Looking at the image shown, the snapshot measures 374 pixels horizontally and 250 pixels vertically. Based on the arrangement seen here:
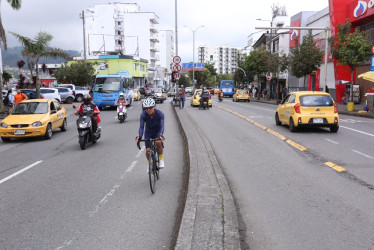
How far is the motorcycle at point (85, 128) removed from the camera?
36.2 feet

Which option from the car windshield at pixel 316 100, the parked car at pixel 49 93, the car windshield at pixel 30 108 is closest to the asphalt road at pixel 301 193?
the car windshield at pixel 316 100

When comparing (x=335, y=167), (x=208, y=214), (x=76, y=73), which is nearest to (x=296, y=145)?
(x=335, y=167)

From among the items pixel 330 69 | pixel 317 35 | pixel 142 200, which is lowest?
pixel 142 200

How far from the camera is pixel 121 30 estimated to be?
8675 cm

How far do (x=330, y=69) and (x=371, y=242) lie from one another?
35.8 meters

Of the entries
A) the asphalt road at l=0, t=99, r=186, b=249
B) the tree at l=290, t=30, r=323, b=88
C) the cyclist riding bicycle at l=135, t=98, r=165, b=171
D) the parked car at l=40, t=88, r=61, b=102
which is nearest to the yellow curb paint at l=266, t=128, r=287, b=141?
the asphalt road at l=0, t=99, r=186, b=249

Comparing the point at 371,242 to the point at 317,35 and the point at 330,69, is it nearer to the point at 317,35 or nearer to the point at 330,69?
the point at 330,69

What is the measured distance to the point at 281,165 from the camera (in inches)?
329

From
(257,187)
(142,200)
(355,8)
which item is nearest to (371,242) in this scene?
→ (257,187)

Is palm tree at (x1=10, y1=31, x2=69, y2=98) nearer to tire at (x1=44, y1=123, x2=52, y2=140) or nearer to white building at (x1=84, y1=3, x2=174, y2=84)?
tire at (x1=44, y1=123, x2=52, y2=140)

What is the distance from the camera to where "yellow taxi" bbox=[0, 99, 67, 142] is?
12750 millimetres

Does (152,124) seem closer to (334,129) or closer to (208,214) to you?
(208,214)

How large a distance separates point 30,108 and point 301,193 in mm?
11243

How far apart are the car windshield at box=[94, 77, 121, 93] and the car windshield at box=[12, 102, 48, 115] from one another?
14.4 meters
